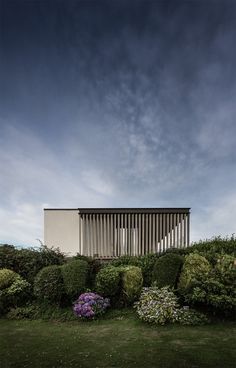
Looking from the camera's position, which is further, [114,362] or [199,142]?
[199,142]

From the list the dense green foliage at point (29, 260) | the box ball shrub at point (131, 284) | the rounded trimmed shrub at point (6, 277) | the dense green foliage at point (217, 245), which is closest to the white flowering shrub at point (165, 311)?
the box ball shrub at point (131, 284)

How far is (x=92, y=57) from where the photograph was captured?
9719mm

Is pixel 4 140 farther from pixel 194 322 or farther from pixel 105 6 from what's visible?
pixel 194 322

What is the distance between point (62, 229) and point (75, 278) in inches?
291

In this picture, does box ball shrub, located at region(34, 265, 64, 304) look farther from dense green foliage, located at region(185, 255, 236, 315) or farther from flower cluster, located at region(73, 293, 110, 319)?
dense green foliage, located at region(185, 255, 236, 315)

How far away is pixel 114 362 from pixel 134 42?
7.86 meters

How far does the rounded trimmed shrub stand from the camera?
10805 mm

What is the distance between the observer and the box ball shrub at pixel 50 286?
10039 millimetres

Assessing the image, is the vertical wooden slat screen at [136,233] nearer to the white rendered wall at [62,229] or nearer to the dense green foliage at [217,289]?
the white rendered wall at [62,229]

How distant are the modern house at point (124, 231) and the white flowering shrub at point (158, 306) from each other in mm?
7155

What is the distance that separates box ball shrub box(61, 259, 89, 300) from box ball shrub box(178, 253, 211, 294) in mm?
2756

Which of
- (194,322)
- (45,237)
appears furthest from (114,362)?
(45,237)

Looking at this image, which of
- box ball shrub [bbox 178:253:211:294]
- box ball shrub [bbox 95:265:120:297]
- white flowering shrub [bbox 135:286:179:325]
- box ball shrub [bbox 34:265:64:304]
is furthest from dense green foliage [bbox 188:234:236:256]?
box ball shrub [bbox 34:265:64:304]

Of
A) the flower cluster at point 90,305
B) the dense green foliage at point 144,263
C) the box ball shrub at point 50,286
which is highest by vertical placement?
the dense green foliage at point 144,263
